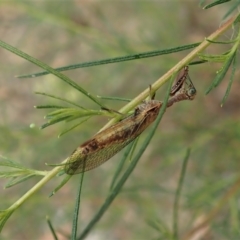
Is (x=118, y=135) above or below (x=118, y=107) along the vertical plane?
below

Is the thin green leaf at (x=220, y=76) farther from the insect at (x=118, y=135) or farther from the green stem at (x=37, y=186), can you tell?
the green stem at (x=37, y=186)

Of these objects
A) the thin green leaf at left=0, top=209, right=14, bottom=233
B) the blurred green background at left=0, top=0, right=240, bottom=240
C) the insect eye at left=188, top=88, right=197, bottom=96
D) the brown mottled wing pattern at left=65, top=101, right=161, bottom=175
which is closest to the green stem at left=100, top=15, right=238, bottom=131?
the brown mottled wing pattern at left=65, top=101, right=161, bottom=175

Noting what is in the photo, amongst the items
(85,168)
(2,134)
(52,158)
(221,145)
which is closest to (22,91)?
(52,158)

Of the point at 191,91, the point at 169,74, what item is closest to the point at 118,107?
the point at 191,91

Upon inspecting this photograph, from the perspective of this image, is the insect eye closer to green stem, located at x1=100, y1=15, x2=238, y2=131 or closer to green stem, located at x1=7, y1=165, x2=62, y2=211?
green stem, located at x1=100, y1=15, x2=238, y2=131

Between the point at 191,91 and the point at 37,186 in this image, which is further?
the point at 191,91

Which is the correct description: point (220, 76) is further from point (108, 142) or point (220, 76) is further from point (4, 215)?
point (4, 215)

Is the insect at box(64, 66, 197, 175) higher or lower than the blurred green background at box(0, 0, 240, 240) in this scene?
lower
